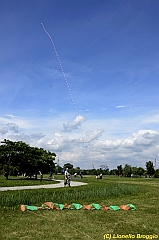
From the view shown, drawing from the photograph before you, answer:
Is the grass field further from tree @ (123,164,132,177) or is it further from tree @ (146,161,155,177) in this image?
tree @ (123,164,132,177)

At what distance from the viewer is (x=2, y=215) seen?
930 centimetres

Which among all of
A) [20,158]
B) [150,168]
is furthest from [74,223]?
[150,168]

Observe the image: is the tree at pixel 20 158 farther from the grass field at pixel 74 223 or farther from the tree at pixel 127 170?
the tree at pixel 127 170

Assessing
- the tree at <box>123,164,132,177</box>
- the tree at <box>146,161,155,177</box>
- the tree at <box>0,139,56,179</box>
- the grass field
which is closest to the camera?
the grass field

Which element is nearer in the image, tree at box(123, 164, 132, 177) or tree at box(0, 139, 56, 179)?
tree at box(0, 139, 56, 179)

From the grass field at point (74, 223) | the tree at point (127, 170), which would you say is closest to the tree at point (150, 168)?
the tree at point (127, 170)

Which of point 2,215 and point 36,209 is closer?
point 2,215

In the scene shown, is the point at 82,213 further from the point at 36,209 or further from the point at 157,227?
the point at 157,227

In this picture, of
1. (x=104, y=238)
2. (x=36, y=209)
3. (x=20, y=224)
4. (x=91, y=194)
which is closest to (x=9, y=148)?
(x=91, y=194)

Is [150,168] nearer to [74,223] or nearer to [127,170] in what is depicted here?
[127,170]

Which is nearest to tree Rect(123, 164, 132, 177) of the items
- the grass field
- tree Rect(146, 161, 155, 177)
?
tree Rect(146, 161, 155, 177)

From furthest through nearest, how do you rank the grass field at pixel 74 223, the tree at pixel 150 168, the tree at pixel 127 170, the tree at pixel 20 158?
1. the tree at pixel 127 170
2. the tree at pixel 150 168
3. the tree at pixel 20 158
4. the grass field at pixel 74 223

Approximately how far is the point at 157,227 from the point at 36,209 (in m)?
4.61

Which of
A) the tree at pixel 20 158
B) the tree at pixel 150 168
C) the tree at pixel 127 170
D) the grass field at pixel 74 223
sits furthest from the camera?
the tree at pixel 127 170
